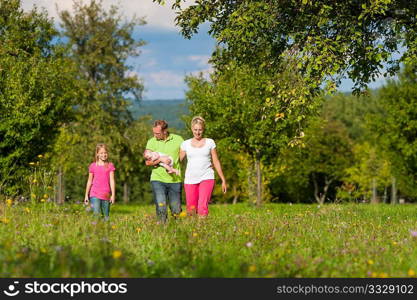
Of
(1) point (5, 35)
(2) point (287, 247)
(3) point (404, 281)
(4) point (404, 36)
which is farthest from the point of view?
(1) point (5, 35)

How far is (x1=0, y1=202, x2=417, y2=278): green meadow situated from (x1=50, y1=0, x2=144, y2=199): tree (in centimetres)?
3168

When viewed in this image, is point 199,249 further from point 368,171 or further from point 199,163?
point 368,171

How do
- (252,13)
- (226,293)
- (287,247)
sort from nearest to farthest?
1. (226,293)
2. (287,247)
3. (252,13)

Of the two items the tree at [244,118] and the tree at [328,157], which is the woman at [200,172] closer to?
the tree at [244,118]

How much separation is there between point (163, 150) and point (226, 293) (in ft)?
19.0

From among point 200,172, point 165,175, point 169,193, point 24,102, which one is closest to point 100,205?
point 169,193

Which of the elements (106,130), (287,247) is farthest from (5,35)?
(287,247)

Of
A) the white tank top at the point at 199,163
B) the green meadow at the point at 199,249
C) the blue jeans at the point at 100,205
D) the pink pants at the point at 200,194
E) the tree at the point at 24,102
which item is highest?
the tree at the point at 24,102

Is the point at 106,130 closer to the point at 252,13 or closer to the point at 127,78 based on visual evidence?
the point at 127,78

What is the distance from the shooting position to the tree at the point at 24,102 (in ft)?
70.9

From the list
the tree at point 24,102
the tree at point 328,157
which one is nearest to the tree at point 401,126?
the tree at point 24,102

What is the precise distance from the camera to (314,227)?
9.79 meters

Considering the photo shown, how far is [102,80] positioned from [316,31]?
105ft

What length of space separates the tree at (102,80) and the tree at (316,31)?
27.8 metres
